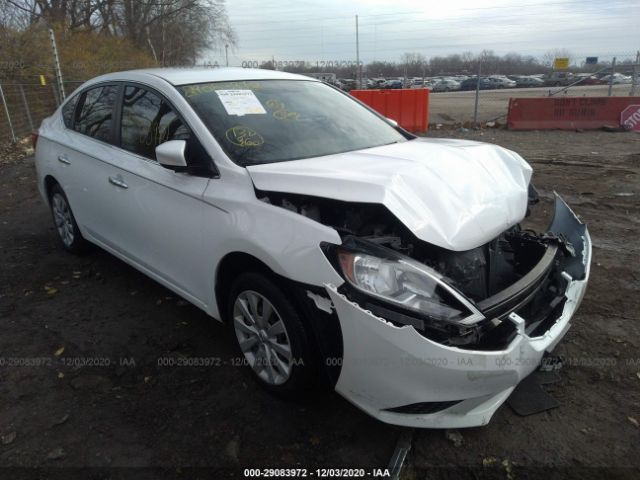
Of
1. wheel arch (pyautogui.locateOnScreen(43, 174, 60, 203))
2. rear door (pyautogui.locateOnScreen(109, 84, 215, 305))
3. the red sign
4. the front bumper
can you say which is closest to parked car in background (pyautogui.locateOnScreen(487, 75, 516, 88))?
the red sign

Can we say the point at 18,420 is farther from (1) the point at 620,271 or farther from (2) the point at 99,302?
(1) the point at 620,271

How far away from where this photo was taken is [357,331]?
78.7 inches

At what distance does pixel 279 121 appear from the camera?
3.08 m

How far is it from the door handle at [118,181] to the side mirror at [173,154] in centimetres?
80

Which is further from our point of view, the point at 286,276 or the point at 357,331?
the point at 286,276

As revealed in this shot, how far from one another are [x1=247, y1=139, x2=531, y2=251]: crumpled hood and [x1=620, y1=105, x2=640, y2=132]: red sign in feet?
36.9

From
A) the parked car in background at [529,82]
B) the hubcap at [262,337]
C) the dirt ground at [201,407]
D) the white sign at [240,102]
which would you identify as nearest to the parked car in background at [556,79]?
the parked car in background at [529,82]

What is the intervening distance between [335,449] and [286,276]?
0.88m

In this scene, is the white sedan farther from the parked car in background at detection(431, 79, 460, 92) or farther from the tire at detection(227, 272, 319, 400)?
the parked car in background at detection(431, 79, 460, 92)

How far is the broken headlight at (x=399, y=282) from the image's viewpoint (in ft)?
6.43

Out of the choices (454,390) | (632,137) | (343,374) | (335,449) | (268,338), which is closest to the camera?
(454,390)

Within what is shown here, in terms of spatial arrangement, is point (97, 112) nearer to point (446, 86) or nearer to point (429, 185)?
point (429, 185)

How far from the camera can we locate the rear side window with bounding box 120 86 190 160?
3027 millimetres

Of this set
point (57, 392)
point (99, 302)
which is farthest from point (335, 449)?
point (99, 302)
